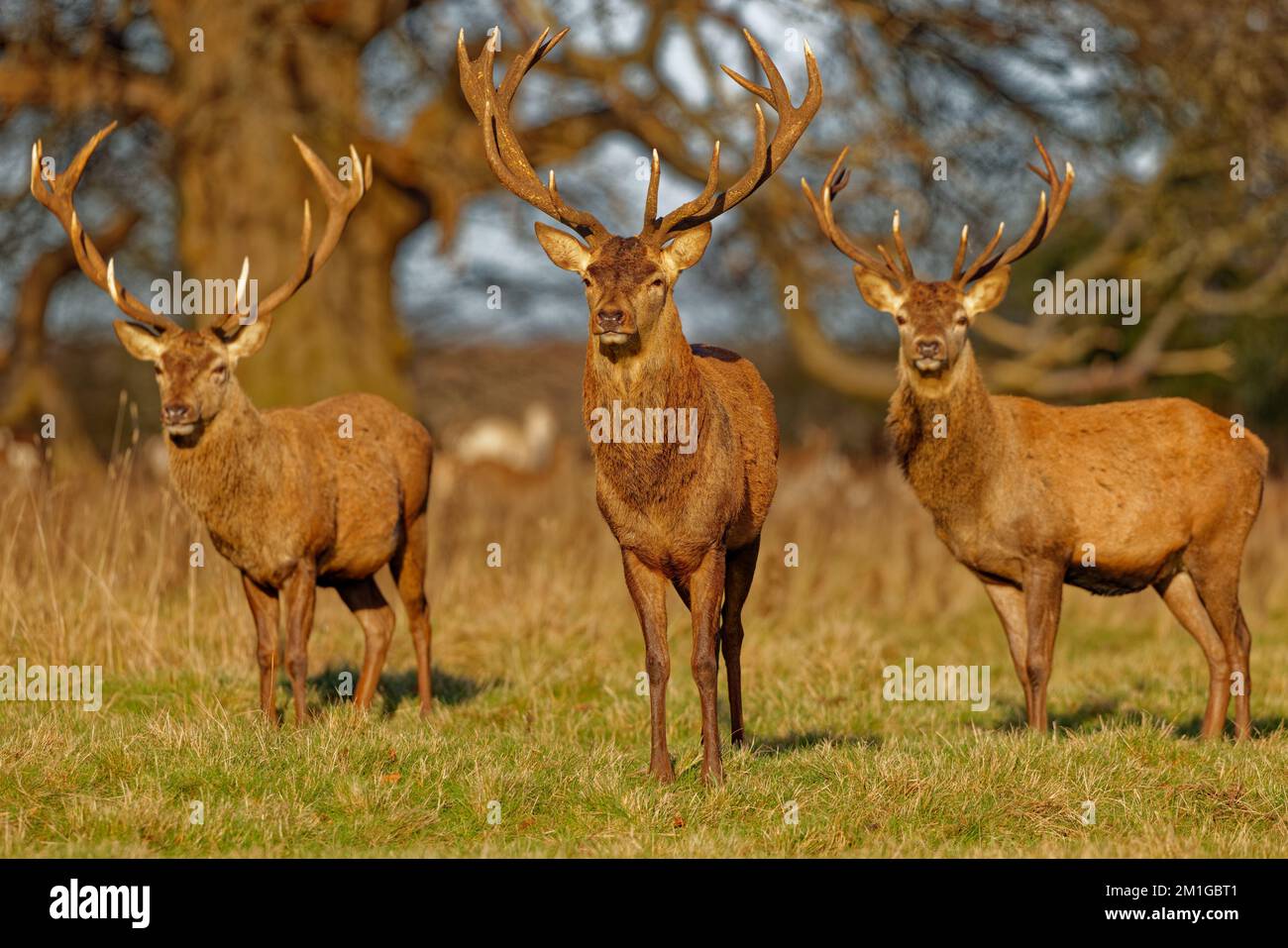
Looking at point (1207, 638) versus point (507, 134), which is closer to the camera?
point (507, 134)

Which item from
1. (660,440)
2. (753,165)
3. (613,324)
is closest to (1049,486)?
(753,165)

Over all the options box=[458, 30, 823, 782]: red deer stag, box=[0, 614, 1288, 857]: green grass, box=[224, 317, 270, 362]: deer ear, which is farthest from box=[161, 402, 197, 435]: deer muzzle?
box=[458, 30, 823, 782]: red deer stag

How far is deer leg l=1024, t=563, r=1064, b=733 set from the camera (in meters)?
7.16

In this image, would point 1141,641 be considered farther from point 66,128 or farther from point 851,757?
point 66,128

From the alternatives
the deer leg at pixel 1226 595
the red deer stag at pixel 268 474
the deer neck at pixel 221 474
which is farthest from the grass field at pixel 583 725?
the deer neck at pixel 221 474

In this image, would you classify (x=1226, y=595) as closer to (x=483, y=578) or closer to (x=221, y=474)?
(x=221, y=474)

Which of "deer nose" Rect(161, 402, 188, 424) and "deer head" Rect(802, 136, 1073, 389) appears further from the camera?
"deer head" Rect(802, 136, 1073, 389)

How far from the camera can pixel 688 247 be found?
602 cm

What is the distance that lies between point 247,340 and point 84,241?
1.08 m

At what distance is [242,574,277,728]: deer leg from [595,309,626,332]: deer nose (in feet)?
7.82

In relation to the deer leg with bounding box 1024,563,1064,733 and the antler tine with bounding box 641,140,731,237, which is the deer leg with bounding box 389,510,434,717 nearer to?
the antler tine with bounding box 641,140,731,237

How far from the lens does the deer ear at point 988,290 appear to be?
7590 millimetres

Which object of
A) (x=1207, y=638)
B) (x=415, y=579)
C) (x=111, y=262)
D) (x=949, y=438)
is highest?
(x=111, y=262)
